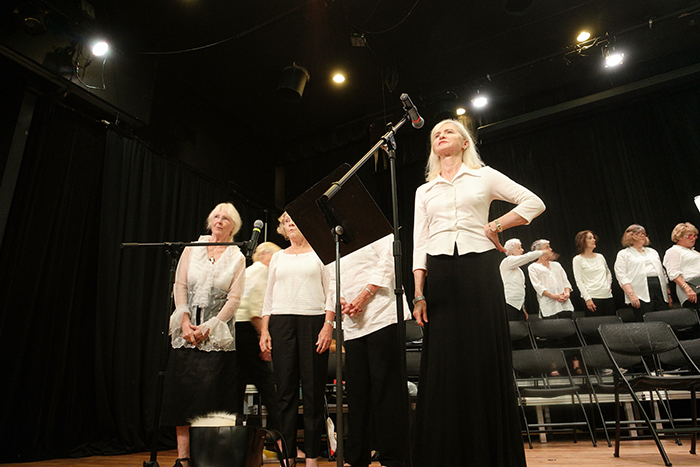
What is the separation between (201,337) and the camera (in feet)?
8.34

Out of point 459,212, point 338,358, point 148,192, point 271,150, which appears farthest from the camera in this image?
point 271,150

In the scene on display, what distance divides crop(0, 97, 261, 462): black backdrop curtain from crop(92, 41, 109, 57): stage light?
65 cm

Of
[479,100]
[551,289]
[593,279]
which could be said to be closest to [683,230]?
[593,279]

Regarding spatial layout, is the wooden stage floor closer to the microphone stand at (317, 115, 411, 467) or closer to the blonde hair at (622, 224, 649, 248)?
the microphone stand at (317, 115, 411, 467)

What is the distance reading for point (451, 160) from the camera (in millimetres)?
2127

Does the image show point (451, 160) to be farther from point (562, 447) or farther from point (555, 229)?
point (555, 229)

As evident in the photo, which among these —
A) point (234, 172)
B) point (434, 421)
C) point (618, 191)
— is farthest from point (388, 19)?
point (434, 421)

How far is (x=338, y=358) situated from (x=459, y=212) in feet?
2.65

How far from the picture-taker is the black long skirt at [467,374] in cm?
167

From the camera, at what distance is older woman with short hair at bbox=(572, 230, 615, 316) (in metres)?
5.99

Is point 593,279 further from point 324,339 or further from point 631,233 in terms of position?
point 324,339

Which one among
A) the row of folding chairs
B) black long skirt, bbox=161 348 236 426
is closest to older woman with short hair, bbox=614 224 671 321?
the row of folding chairs

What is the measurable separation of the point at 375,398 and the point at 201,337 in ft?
3.45

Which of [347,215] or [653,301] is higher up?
[653,301]
